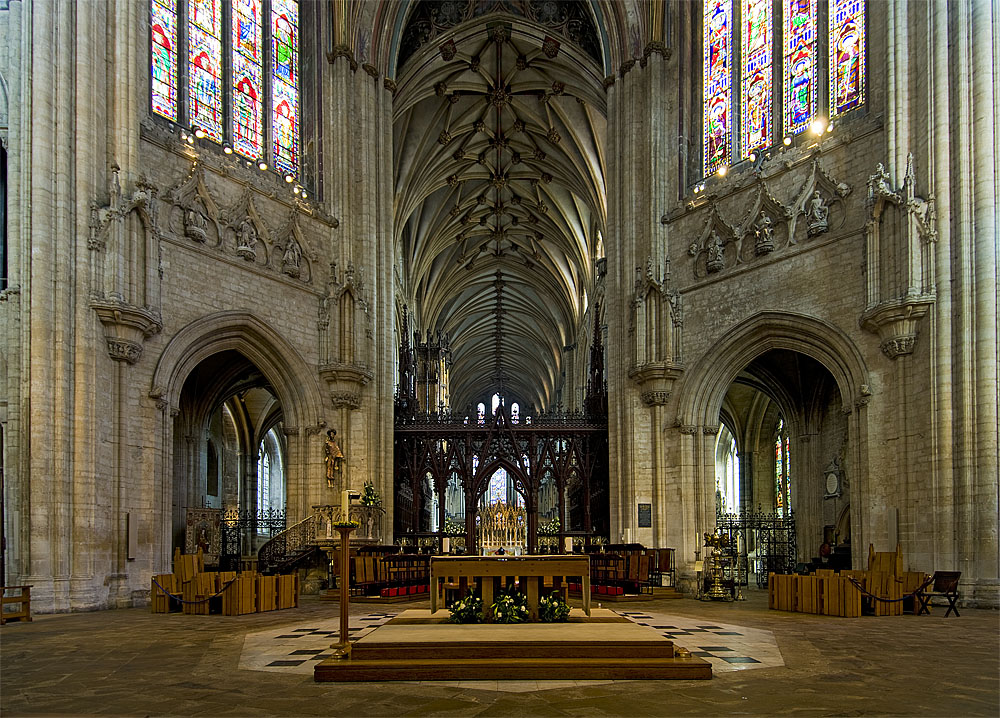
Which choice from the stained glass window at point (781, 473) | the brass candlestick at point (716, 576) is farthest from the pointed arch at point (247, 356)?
the stained glass window at point (781, 473)

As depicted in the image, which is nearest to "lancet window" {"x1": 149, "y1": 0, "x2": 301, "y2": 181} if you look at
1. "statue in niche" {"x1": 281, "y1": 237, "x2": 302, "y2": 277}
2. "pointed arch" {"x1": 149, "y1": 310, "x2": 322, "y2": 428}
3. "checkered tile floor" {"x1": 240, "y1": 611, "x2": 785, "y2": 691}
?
"statue in niche" {"x1": 281, "y1": 237, "x2": 302, "y2": 277}

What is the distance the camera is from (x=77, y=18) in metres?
18.3

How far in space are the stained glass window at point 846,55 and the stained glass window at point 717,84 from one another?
373 cm

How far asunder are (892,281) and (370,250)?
1476cm

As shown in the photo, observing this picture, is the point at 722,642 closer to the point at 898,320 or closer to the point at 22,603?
the point at 898,320

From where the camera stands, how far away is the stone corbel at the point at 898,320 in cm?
1792

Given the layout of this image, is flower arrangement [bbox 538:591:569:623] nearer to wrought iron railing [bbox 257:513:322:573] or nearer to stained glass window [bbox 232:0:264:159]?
wrought iron railing [bbox 257:513:322:573]

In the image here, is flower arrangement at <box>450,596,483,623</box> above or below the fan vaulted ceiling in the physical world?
below

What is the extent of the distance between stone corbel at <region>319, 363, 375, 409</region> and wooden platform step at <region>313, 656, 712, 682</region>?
1622 cm

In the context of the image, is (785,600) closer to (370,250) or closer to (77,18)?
(370,250)

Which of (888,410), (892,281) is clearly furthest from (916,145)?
(888,410)

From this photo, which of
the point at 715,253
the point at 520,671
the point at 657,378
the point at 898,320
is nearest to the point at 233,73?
the point at 715,253

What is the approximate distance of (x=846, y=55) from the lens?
21.2m

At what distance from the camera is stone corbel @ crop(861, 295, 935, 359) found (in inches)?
706
